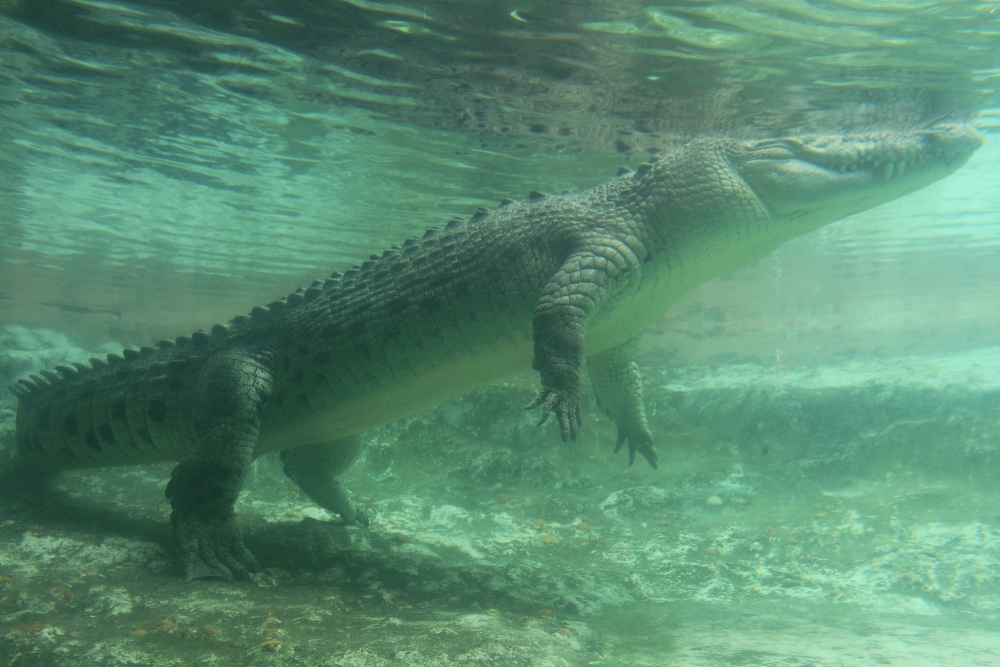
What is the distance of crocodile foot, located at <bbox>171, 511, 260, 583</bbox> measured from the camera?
3.51 metres

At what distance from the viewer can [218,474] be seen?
12.4 feet

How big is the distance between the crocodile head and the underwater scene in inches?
1.1

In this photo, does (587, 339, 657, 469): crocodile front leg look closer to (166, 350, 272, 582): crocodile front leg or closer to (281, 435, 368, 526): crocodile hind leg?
(281, 435, 368, 526): crocodile hind leg

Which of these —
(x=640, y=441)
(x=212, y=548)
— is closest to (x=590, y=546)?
(x=640, y=441)

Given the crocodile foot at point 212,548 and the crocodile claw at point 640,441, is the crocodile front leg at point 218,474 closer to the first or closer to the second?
the crocodile foot at point 212,548

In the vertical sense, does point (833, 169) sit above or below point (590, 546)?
above

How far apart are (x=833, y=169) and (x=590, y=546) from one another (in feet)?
13.6

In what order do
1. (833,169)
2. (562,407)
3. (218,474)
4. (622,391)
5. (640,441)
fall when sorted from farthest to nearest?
(640,441) → (622,391) → (833,169) → (218,474) → (562,407)

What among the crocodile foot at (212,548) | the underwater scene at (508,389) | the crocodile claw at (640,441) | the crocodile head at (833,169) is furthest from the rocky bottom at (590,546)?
the crocodile head at (833,169)

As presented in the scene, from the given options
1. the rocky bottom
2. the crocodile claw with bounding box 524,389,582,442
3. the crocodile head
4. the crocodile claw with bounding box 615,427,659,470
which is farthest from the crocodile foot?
the crocodile head

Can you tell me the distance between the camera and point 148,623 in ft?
8.92

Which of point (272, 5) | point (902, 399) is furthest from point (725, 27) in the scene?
point (902, 399)

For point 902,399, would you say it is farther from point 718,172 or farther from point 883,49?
point 718,172

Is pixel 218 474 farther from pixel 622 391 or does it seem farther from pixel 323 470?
pixel 622 391
